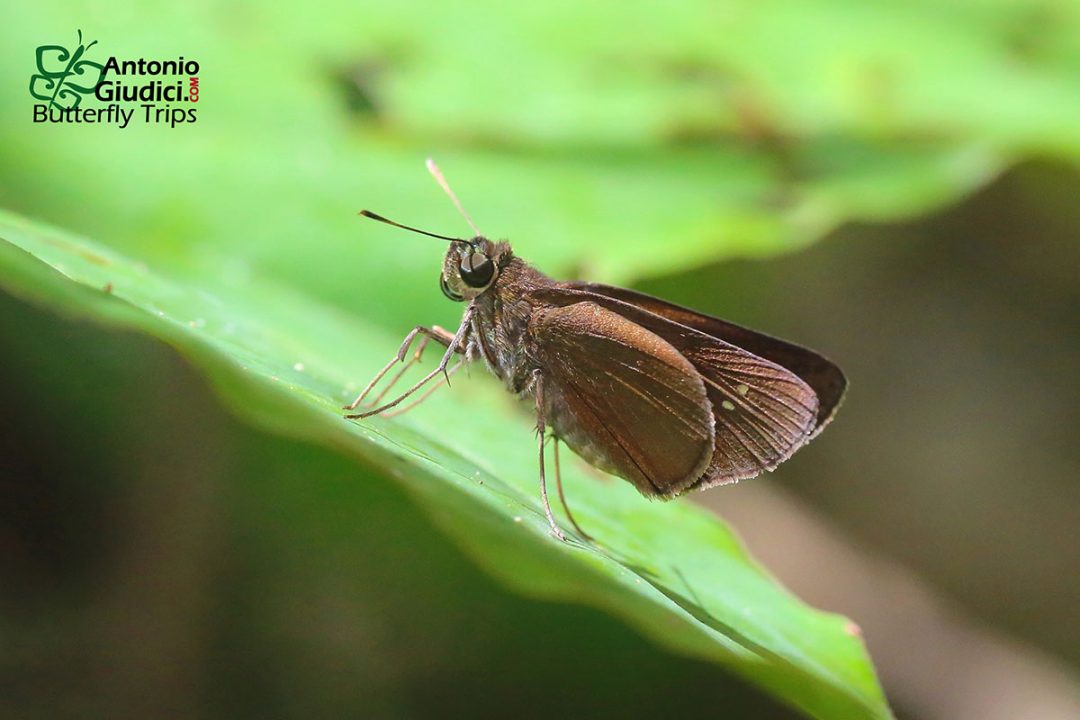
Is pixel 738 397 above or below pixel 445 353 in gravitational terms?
above

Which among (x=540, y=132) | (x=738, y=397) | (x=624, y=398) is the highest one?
(x=540, y=132)

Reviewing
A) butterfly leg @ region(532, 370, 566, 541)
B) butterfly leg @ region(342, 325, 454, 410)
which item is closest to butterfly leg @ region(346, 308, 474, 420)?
butterfly leg @ region(342, 325, 454, 410)

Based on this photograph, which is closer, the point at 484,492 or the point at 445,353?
the point at 484,492

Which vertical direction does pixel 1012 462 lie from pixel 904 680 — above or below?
above

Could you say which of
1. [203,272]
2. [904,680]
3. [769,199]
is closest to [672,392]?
[769,199]

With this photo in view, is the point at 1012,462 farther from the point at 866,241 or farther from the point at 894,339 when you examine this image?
the point at 866,241

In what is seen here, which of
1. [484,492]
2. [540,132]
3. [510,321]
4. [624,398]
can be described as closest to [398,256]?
[540,132]

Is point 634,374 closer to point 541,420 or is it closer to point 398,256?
point 541,420

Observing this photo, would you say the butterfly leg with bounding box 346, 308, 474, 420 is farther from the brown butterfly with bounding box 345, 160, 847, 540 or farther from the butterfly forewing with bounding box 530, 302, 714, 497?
the butterfly forewing with bounding box 530, 302, 714, 497
